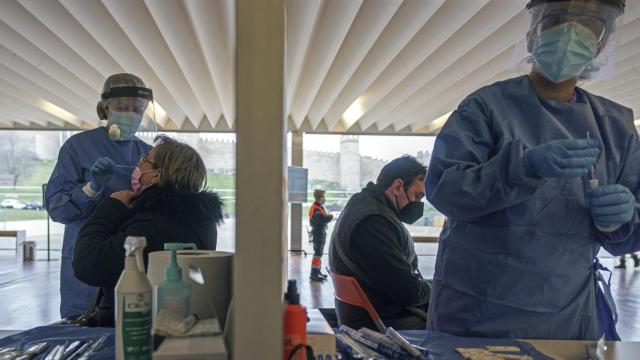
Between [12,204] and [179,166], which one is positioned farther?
[12,204]

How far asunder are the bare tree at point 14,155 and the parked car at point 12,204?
605mm

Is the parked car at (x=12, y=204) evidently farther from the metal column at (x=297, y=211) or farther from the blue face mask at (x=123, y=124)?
the blue face mask at (x=123, y=124)

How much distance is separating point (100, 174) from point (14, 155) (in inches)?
375

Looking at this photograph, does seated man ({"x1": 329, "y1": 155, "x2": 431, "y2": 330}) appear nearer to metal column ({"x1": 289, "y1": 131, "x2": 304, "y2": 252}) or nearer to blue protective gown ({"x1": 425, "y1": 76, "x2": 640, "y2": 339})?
blue protective gown ({"x1": 425, "y1": 76, "x2": 640, "y2": 339})

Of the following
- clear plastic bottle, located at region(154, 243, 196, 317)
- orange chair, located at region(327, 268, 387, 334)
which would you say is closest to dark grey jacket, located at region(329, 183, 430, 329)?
orange chair, located at region(327, 268, 387, 334)

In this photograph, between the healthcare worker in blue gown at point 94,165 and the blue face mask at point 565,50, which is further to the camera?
the healthcare worker in blue gown at point 94,165

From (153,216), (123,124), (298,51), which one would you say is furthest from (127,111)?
(298,51)

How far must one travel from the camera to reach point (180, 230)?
4.23 feet

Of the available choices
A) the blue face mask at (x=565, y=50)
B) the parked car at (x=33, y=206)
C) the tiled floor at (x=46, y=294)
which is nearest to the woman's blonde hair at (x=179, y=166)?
the blue face mask at (x=565, y=50)

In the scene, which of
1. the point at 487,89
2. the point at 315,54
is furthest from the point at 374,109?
the point at 487,89

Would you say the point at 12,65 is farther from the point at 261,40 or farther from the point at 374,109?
the point at 261,40

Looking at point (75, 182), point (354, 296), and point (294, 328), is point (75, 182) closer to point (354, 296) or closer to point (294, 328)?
point (354, 296)

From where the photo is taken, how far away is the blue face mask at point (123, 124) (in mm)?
1772

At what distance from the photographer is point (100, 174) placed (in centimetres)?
170
